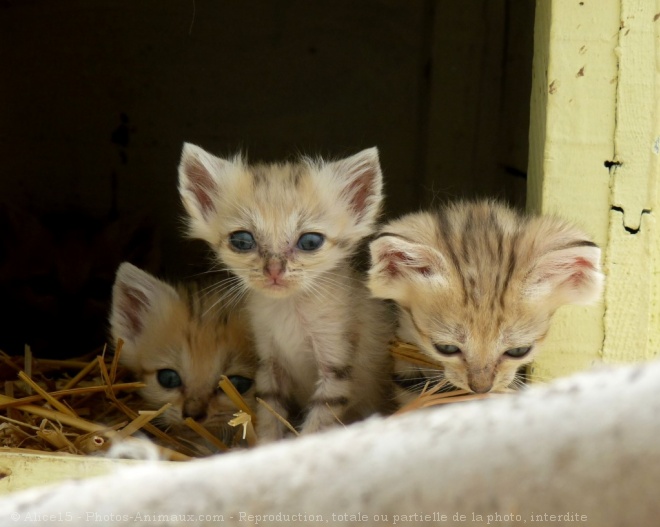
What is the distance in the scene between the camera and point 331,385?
2600 millimetres

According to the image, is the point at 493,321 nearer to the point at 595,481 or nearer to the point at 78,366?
the point at 595,481

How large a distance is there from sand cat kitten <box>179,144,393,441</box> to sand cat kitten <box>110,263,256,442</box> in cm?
12

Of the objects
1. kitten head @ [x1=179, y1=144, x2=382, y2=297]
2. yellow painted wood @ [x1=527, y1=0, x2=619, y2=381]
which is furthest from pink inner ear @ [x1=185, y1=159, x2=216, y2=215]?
yellow painted wood @ [x1=527, y1=0, x2=619, y2=381]

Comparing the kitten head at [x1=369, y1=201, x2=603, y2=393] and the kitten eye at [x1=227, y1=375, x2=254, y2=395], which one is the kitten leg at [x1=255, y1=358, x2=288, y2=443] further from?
the kitten head at [x1=369, y1=201, x2=603, y2=393]

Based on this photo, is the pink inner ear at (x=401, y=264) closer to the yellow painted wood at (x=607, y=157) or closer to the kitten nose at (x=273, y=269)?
the kitten nose at (x=273, y=269)

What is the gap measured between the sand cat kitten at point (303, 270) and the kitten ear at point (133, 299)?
0.87 feet

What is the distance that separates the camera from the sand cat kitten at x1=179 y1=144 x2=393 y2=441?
2.54 metres

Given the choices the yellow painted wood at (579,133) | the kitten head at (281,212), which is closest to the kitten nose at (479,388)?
the yellow painted wood at (579,133)

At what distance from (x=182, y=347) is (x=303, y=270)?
1.70ft

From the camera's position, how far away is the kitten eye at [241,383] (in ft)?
9.11

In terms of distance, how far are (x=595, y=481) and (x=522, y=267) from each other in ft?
4.53

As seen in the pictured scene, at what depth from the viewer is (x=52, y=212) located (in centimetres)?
436

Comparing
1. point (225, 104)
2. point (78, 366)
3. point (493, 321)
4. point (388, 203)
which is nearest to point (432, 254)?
point (493, 321)

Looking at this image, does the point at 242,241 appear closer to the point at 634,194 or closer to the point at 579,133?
the point at 579,133
